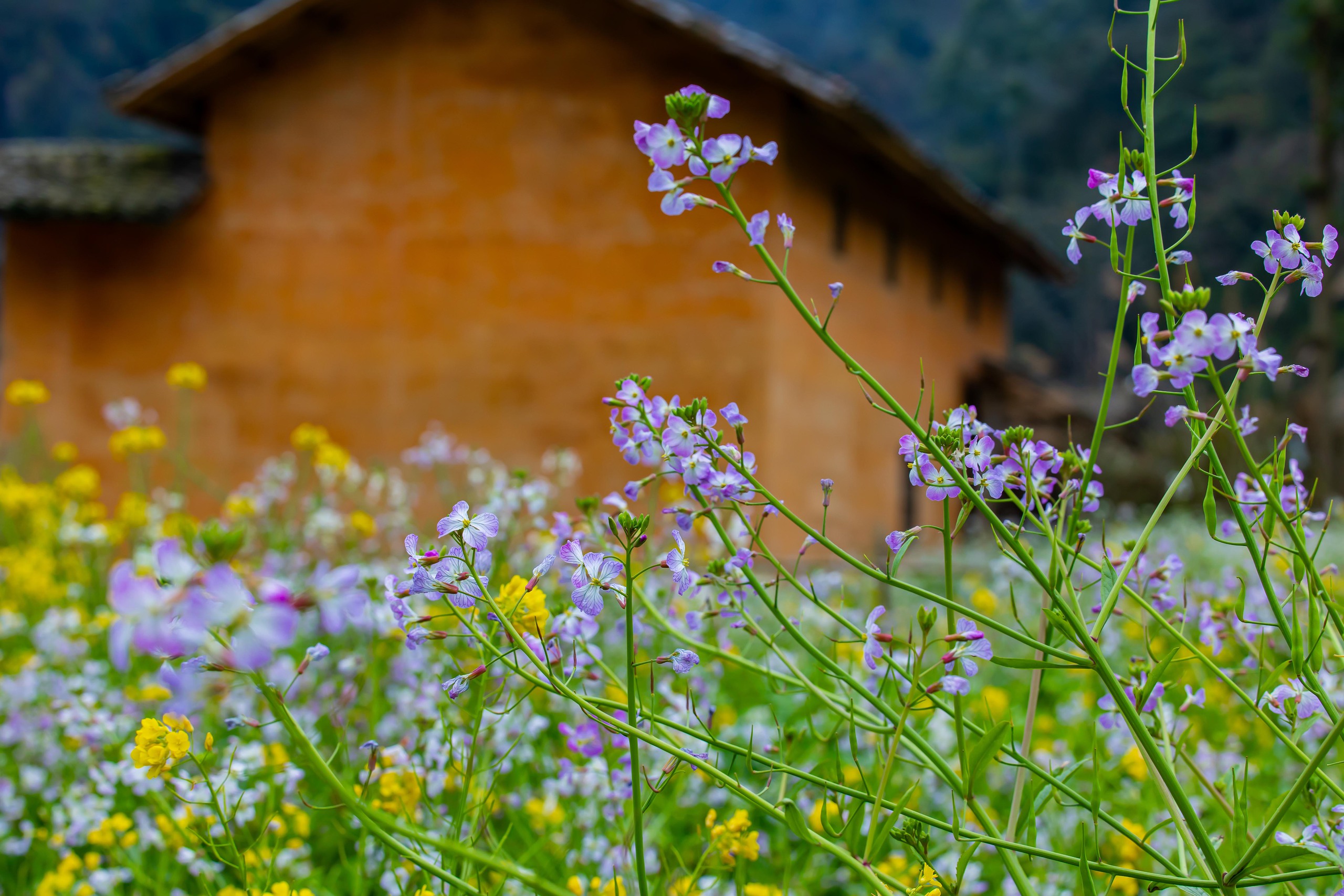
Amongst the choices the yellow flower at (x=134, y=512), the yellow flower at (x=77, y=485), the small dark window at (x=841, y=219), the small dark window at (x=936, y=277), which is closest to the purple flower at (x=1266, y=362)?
the yellow flower at (x=134, y=512)

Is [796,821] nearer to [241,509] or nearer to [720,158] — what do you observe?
[720,158]

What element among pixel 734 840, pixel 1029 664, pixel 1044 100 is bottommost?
pixel 734 840

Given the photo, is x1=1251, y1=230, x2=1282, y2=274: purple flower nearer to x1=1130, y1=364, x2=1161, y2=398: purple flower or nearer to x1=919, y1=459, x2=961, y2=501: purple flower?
x1=1130, y1=364, x2=1161, y2=398: purple flower

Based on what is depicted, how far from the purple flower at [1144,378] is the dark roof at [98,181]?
9817mm

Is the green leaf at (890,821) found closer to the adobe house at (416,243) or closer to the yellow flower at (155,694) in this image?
the yellow flower at (155,694)

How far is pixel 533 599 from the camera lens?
107cm

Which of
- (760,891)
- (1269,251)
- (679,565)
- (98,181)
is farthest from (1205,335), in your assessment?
(98,181)

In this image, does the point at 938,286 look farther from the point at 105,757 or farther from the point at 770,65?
the point at 105,757

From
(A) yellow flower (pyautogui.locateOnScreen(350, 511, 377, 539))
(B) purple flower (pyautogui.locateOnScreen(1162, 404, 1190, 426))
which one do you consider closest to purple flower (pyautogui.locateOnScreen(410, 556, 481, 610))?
(B) purple flower (pyautogui.locateOnScreen(1162, 404, 1190, 426))

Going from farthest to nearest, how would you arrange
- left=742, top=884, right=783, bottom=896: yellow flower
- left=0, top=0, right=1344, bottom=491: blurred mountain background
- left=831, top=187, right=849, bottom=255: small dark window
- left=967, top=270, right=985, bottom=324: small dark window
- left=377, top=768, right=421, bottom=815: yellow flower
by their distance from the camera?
left=0, top=0, right=1344, bottom=491: blurred mountain background < left=967, top=270, right=985, bottom=324: small dark window < left=831, top=187, right=849, bottom=255: small dark window < left=742, top=884, right=783, bottom=896: yellow flower < left=377, top=768, right=421, bottom=815: yellow flower

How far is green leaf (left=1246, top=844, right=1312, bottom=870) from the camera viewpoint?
3.06ft

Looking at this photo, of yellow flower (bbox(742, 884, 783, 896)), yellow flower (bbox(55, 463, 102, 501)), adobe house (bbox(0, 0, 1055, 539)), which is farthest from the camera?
adobe house (bbox(0, 0, 1055, 539))

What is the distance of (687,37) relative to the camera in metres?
8.98

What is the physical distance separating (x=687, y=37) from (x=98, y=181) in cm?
541
